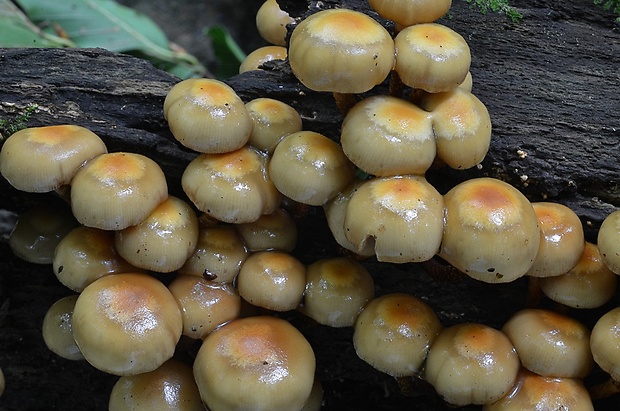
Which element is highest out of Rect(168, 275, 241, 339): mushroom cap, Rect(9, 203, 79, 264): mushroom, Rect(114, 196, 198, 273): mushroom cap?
Rect(114, 196, 198, 273): mushroom cap

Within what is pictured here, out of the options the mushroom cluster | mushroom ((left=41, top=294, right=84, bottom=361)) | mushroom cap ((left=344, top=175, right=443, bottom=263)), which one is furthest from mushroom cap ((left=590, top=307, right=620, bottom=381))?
mushroom ((left=41, top=294, right=84, bottom=361))

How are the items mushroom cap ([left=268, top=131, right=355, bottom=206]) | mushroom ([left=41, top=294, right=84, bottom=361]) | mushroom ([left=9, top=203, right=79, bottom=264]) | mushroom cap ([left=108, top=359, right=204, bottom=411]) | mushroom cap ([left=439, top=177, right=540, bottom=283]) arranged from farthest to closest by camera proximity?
mushroom ([left=9, top=203, right=79, bottom=264]) → mushroom ([left=41, top=294, right=84, bottom=361]) → mushroom cap ([left=108, top=359, right=204, bottom=411]) → mushroom cap ([left=268, top=131, right=355, bottom=206]) → mushroom cap ([left=439, top=177, right=540, bottom=283])

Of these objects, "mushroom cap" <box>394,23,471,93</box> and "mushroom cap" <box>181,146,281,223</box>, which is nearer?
"mushroom cap" <box>394,23,471,93</box>

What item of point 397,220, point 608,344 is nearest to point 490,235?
point 397,220

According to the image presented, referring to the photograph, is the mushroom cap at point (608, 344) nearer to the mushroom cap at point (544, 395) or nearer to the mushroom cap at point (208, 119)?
the mushroom cap at point (544, 395)

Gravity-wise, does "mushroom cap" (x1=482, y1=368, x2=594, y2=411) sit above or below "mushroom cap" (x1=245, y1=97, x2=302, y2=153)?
below

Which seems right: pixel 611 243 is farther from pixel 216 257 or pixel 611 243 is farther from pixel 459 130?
pixel 216 257

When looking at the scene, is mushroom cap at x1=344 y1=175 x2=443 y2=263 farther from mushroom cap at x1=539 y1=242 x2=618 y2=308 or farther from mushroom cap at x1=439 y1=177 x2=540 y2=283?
mushroom cap at x1=539 y1=242 x2=618 y2=308
